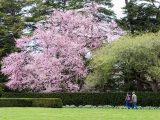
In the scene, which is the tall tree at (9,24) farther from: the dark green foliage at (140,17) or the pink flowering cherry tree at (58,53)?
the dark green foliage at (140,17)

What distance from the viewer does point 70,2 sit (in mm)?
57312

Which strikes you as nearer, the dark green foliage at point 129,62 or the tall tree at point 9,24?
the dark green foliage at point 129,62

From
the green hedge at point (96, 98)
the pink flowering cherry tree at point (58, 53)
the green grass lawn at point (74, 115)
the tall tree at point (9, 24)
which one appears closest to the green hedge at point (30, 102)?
the green hedge at point (96, 98)

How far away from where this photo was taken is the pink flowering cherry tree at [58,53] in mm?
48094

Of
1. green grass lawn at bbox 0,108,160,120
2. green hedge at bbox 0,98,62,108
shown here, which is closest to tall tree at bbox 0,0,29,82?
green hedge at bbox 0,98,62,108

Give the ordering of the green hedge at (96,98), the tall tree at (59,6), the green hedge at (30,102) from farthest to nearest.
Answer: the tall tree at (59,6), the green hedge at (96,98), the green hedge at (30,102)

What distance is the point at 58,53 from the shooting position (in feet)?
160

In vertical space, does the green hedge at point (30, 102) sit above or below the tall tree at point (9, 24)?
below

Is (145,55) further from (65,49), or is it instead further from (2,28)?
(2,28)

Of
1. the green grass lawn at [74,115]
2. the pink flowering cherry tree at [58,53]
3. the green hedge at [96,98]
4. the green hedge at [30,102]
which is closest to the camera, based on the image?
the green grass lawn at [74,115]

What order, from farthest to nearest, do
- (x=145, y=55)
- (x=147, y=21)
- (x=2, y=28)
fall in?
(x=2, y=28) → (x=147, y=21) → (x=145, y=55)

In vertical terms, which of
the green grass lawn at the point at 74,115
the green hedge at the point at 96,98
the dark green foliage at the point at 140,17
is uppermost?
the dark green foliage at the point at 140,17

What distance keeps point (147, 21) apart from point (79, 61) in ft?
32.2

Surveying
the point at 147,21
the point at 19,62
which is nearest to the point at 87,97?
the point at 19,62
